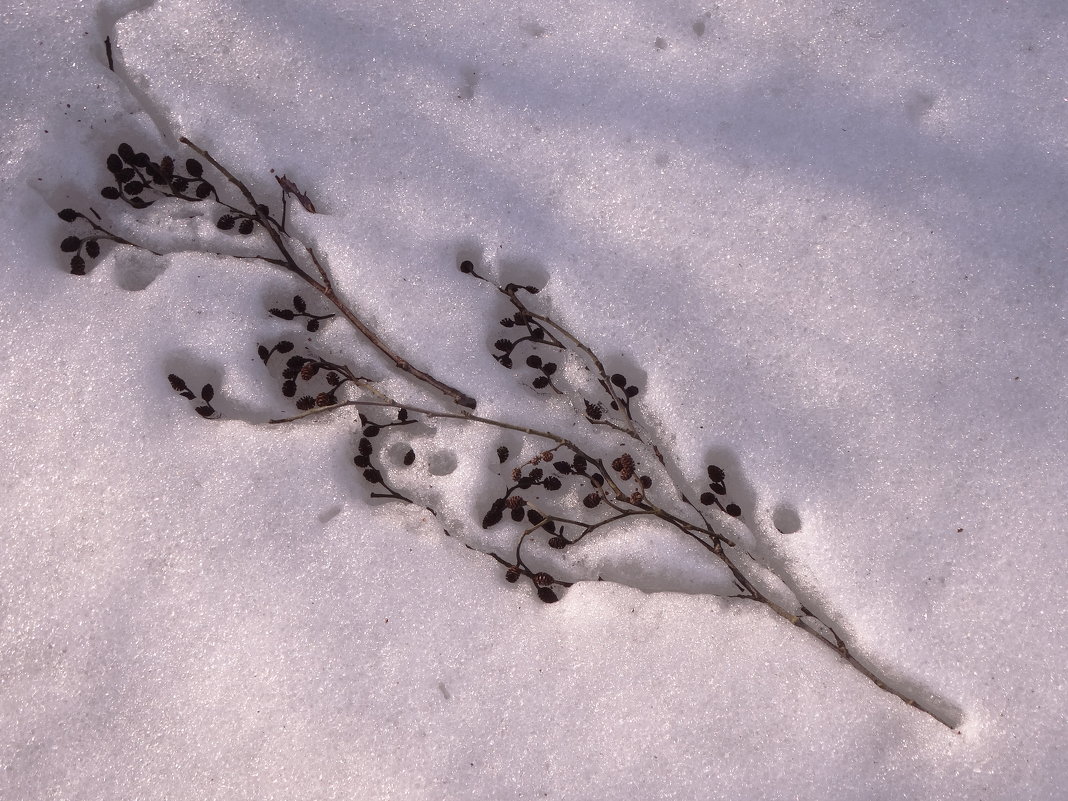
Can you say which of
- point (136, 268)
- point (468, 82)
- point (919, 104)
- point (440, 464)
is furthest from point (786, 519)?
point (136, 268)

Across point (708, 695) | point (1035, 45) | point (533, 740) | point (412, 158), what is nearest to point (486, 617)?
point (533, 740)

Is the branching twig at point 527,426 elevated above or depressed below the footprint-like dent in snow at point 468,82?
below

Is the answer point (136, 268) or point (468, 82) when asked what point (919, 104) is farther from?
point (136, 268)

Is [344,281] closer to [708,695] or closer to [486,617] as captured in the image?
[486,617]

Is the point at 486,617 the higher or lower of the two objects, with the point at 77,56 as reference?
lower

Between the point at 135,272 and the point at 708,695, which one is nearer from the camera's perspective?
the point at 708,695

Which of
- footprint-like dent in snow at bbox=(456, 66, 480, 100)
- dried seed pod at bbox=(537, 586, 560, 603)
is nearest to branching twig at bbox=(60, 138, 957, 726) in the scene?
dried seed pod at bbox=(537, 586, 560, 603)

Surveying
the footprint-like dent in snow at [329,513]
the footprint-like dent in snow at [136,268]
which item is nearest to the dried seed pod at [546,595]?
the footprint-like dent in snow at [329,513]

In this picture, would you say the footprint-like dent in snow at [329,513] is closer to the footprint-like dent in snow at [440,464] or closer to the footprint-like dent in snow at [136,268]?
the footprint-like dent in snow at [440,464]
